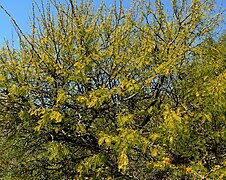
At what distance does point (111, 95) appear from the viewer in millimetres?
4375

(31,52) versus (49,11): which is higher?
(49,11)

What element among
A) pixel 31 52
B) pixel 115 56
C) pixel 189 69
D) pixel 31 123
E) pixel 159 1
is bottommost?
pixel 31 123

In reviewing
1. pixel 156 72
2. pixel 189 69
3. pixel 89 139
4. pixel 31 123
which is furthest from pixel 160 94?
pixel 31 123

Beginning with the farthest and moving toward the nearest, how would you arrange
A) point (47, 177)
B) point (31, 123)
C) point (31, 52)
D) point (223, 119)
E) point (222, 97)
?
point (47, 177), point (31, 52), point (31, 123), point (223, 119), point (222, 97)

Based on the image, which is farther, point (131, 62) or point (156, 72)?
point (131, 62)

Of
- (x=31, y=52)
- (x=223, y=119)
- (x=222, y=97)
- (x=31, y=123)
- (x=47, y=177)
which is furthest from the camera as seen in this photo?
(x=47, y=177)

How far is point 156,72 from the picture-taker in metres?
4.19

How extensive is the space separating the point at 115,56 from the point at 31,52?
1.17 meters

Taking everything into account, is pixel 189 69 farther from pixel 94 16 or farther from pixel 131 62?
pixel 94 16

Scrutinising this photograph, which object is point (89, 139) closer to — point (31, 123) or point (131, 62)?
point (31, 123)

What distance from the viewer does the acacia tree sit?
4117 mm

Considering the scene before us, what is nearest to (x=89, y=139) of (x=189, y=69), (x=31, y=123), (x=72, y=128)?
(x=72, y=128)

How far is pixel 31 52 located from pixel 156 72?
178cm

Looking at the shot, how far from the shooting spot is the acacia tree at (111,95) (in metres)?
4.12
